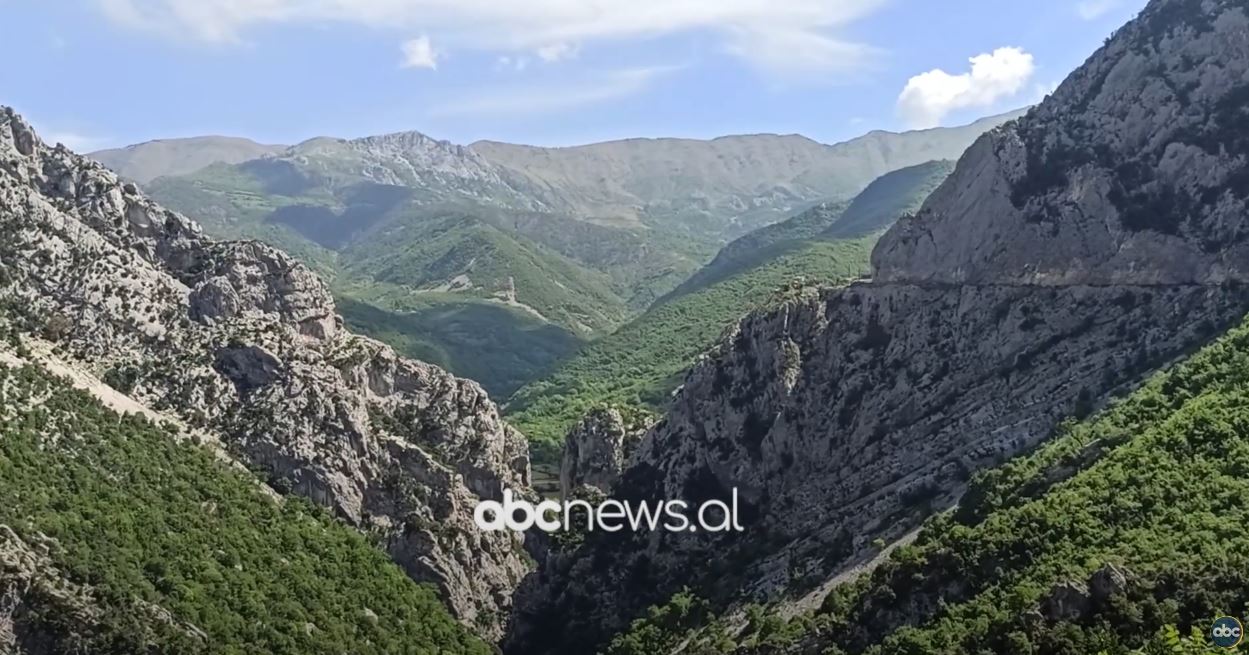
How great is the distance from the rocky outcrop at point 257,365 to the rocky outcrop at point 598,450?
7.49 meters

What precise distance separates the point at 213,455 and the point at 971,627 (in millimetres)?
72008

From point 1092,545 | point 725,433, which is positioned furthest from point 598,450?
point 1092,545

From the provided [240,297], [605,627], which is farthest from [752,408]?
[240,297]

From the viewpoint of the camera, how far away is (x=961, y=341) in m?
108

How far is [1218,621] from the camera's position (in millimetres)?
53281

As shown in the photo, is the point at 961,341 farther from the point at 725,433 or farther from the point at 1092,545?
the point at 1092,545

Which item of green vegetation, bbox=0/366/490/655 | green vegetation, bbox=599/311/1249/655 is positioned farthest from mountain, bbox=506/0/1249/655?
green vegetation, bbox=0/366/490/655

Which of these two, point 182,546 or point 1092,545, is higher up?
point 182,546

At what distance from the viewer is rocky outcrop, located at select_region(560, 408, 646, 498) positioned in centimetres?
12888

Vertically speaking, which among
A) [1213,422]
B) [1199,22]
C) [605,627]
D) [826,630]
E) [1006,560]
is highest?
[1199,22]

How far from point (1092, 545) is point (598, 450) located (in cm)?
6825

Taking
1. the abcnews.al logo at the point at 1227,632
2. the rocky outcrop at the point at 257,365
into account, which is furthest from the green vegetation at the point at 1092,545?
the rocky outcrop at the point at 257,365

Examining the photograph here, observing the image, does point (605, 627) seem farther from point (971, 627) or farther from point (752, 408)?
point (971, 627)

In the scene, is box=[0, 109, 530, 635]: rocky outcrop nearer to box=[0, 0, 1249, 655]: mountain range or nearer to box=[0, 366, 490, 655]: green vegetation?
box=[0, 0, 1249, 655]: mountain range
